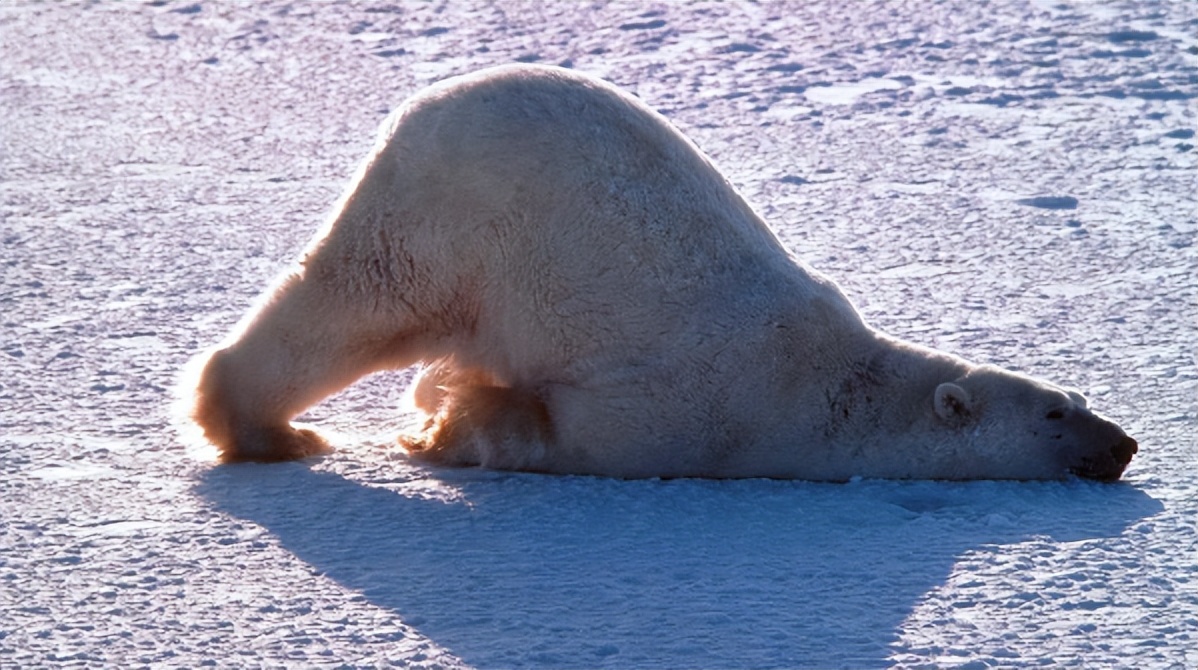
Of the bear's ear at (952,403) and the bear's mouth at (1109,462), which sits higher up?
the bear's ear at (952,403)

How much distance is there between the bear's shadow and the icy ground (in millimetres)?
12

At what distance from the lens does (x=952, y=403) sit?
4.80 m

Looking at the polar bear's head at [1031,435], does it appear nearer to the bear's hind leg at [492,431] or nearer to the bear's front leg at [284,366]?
the bear's hind leg at [492,431]

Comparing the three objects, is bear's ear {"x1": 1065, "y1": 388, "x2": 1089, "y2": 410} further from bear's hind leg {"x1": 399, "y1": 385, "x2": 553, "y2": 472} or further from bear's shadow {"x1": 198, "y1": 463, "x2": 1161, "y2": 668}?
bear's hind leg {"x1": 399, "y1": 385, "x2": 553, "y2": 472}

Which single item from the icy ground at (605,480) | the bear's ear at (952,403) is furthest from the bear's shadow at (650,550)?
the bear's ear at (952,403)

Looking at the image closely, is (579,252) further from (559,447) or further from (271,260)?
(271,260)

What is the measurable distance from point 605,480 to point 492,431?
339 mm

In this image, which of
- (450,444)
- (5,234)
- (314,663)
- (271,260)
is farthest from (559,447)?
(5,234)

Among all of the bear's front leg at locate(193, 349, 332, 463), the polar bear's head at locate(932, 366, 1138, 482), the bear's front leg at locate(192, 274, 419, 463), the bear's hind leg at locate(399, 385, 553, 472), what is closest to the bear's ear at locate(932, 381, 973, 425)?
the polar bear's head at locate(932, 366, 1138, 482)

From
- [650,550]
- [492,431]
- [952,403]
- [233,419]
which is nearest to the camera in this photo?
[650,550]

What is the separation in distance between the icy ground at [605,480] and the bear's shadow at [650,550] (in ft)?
0.04

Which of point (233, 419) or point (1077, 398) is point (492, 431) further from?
point (1077, 398)

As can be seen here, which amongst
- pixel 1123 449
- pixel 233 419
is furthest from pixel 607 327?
pixel 1123 449

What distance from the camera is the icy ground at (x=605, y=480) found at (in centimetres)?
400
